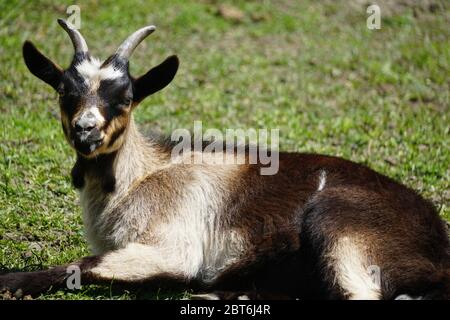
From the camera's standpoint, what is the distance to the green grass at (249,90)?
791 centimetres

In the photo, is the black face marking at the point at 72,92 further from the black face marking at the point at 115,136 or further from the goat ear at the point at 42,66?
the black face marking at the point at 115,136

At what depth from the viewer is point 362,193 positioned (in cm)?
604

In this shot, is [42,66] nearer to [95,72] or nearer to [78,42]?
[78,42]

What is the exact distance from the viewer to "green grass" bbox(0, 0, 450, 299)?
7914 mm

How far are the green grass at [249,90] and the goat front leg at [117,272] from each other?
0.68 m

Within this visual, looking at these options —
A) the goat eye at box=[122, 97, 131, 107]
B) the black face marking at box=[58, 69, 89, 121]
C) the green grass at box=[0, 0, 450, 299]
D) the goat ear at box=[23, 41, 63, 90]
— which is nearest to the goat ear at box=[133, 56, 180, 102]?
the goat eye at box=[122, 97, 131, 107]

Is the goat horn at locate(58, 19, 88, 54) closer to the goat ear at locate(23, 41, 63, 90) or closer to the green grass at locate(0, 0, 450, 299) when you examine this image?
the goat ear at locate(23, 41, 63, 90)

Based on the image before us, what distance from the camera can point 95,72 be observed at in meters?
6.17

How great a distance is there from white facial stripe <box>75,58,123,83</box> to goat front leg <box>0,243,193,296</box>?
1345 millimetres

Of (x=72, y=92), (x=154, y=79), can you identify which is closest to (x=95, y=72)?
(x=72, y=92)

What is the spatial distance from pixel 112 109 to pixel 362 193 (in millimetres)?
2073
